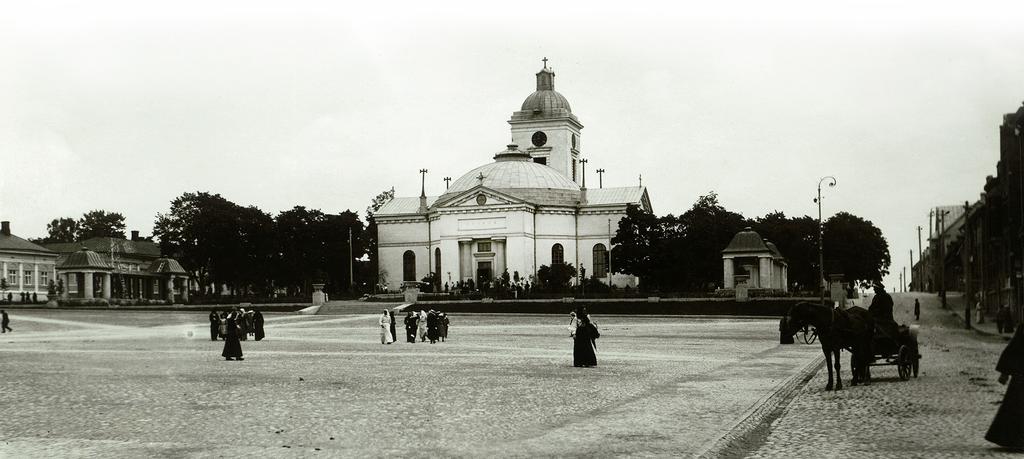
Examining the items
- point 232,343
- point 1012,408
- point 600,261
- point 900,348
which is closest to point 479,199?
point 600,261

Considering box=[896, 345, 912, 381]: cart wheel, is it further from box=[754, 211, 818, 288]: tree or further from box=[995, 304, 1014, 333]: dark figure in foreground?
box=[754, 211, 818, 288]: tree

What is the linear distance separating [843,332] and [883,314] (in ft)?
8.32

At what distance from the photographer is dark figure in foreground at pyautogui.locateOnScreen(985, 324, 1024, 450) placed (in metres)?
11.9

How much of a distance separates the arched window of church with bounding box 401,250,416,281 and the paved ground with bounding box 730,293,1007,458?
90.6m

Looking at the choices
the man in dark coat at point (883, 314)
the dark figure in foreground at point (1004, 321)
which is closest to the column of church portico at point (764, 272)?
the dark figure in foreground at point (1004, 321)

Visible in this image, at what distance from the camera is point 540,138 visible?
122 metres

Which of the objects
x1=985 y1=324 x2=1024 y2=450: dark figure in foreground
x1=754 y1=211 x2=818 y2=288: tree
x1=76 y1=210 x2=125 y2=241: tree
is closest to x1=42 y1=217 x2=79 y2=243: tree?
x1=76 y1=210 x2=125 y2=241: tree

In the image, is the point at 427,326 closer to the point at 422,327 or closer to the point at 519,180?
the point at 422,327

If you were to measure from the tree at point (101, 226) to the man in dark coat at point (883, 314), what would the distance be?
13216cm

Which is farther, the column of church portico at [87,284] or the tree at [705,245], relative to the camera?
the tree at [705,245]

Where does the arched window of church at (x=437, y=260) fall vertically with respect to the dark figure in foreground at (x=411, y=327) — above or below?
above

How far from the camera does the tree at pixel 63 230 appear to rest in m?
146

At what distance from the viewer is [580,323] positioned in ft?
85.0

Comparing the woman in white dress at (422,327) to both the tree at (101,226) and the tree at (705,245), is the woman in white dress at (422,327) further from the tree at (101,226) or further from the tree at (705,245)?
the tree at (101,226)
